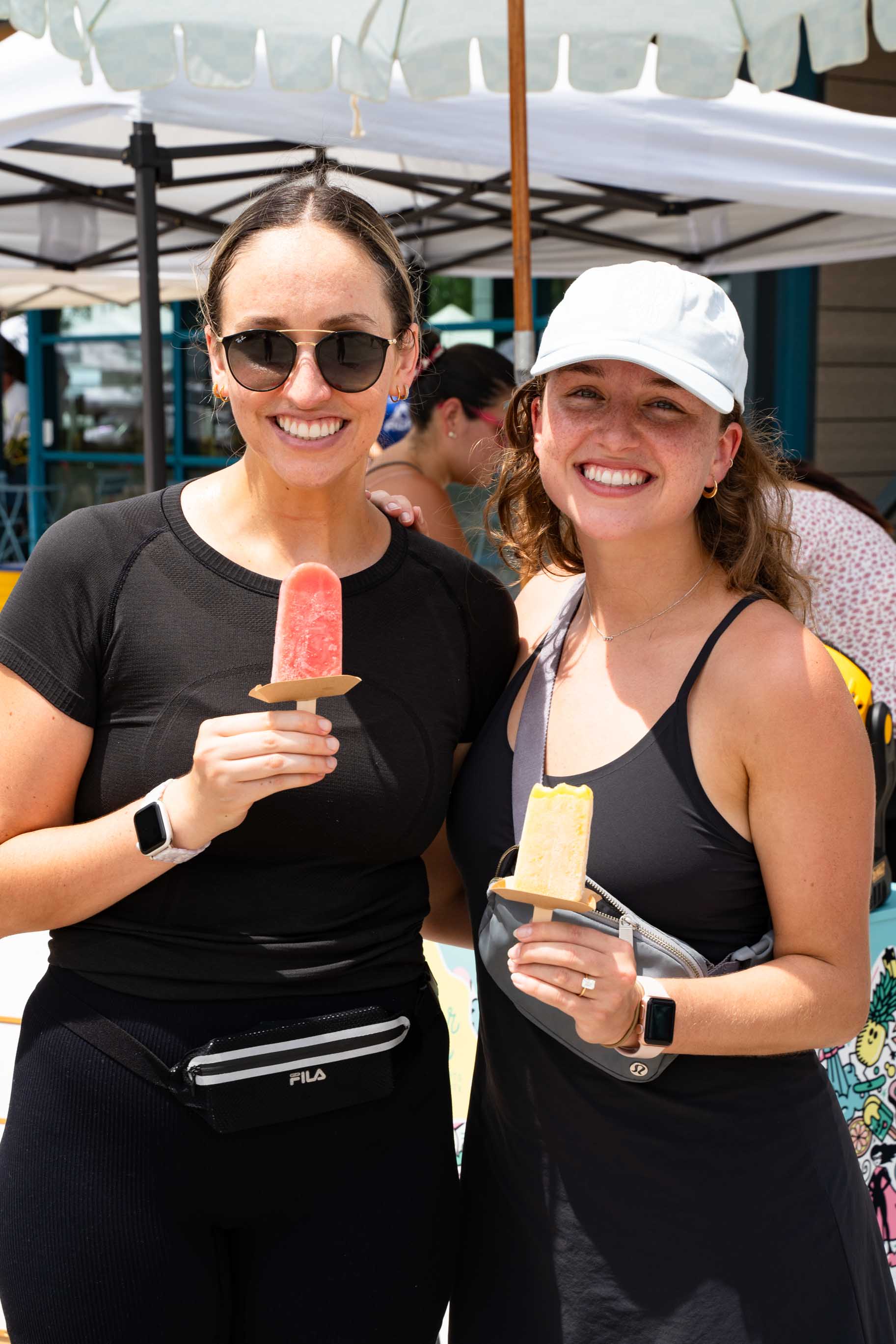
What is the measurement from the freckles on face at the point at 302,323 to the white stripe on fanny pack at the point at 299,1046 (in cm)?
79

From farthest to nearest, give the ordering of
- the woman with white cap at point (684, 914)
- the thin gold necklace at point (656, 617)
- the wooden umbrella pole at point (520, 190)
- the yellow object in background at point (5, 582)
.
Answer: the yellow object in background at point (5, 582) < the wooden umbrella pole at point (520, 190) < the thin gold necklace at point (656, 617) < the woman with white cap at point (684, 914)

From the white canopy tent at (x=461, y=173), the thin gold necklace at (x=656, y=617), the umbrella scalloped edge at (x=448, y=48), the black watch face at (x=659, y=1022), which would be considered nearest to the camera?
the black watch face at (x=659, y=1022)

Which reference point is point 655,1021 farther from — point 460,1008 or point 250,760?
point 460,1008

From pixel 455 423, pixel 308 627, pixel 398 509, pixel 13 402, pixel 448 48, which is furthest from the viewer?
pixel 13 402

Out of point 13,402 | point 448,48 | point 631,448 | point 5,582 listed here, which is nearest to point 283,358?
point 631,448

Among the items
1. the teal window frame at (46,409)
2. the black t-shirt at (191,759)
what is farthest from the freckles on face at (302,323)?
the teal window frame at (46,409)

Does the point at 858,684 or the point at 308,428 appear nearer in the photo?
the point at 308,428

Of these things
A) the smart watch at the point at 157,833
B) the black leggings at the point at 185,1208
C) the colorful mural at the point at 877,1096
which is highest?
the smart watch at the point at 157,833

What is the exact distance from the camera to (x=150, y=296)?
447 centimetres

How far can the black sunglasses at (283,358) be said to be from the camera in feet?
5.70

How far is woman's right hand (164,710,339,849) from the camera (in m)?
1.47

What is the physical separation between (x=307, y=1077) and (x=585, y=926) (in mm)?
466

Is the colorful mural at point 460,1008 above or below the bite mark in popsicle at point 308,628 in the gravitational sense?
below

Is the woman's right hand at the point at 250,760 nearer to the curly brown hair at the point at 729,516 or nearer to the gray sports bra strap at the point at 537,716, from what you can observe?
the gray sports bra strap at the point at 537,716
